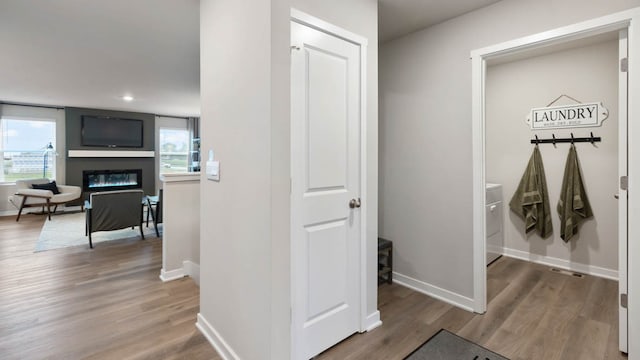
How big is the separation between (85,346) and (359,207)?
2048 mm

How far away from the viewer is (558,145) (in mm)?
3428

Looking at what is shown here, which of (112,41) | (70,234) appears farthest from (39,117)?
(112,41)

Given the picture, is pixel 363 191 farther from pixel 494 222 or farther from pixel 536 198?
pixel 536 198

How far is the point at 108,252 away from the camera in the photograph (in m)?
4.03

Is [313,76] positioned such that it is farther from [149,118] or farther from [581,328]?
[149,118]

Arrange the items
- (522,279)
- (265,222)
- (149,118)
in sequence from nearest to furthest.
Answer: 1. (265,222)
2. (522,279)
3. (149,118)

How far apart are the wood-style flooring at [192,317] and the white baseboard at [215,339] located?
4cm

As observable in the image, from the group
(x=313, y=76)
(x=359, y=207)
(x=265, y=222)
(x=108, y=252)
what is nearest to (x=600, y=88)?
(x=359, y=207)

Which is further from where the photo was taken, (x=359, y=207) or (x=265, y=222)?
(x=359, y=207)

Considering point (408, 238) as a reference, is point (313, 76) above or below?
above

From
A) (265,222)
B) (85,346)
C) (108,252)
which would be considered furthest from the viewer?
(108,252)

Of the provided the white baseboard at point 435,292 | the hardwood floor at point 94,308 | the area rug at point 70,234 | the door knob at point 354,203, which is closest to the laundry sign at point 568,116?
the white baseboard at point 435,292

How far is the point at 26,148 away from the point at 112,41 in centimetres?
572

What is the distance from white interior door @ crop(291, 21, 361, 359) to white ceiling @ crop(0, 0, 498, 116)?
2.84ft
